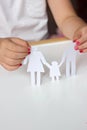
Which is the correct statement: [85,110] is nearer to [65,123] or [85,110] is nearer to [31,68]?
[65,123]

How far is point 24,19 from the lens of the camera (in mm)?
1036

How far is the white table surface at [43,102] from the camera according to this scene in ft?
1.87

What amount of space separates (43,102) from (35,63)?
100 mm

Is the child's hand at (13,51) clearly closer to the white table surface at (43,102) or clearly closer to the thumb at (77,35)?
the white table surface at (43,102)

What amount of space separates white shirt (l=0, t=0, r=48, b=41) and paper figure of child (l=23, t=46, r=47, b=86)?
0.33 m

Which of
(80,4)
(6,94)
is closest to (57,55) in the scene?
(6,94)

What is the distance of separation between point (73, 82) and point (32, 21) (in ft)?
1.28

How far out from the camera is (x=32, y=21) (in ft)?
3.45

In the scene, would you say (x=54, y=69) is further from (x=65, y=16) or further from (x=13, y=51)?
(x=65, y=16)

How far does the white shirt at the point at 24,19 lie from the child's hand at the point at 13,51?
0.31 metres

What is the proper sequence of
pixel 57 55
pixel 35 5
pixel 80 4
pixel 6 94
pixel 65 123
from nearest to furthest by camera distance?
pixel 65 123, pixel 6 94, pixel 57 55, pixel 35 5, pixel 80 4

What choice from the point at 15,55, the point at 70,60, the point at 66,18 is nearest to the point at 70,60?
the point at 70,60

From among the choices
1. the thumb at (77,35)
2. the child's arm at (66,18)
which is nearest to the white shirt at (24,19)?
the child's arm at (66,18)

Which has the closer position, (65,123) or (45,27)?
(65,123)
